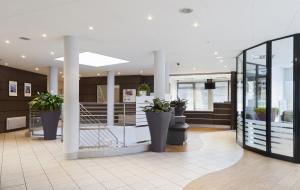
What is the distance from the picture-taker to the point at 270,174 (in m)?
4.91

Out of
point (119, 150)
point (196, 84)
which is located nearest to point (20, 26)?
point (119, 150)

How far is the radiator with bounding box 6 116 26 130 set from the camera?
11061mm

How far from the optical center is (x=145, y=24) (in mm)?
5172

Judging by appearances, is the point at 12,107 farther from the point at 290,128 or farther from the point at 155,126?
the point at 290,128

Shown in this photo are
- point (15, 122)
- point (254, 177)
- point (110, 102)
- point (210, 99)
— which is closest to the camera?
point (254, 177)

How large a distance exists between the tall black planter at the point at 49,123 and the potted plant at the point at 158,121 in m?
3.93

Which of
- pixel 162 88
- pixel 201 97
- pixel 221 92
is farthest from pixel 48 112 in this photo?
pixel 221 92

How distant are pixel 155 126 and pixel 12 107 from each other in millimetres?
7947

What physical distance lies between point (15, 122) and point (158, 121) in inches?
311

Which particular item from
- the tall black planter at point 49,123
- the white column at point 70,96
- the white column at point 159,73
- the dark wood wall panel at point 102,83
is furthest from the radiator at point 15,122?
the white column at point 159,73

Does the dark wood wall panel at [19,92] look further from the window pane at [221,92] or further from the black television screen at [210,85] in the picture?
the window pane at [221,92]

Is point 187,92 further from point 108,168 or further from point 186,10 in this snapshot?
point 186,10

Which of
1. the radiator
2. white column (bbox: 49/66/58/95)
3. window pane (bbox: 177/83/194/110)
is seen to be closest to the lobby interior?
white column (bbox: 49/66/58/95)

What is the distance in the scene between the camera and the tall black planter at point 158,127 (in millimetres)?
6840
